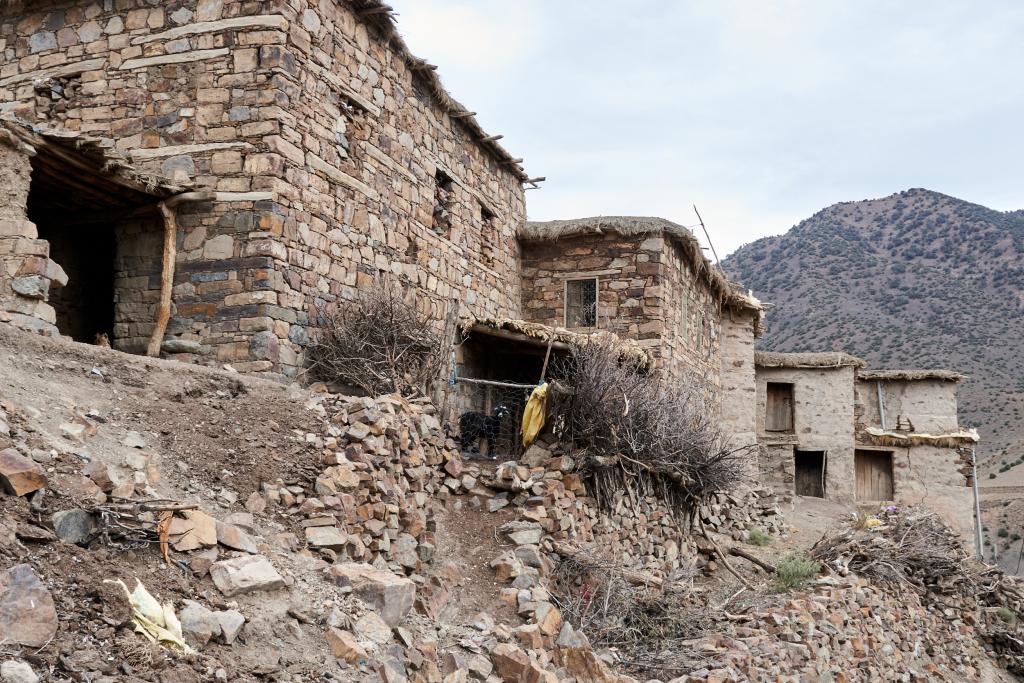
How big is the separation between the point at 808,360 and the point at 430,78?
37.5 feet

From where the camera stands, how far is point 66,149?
747cm

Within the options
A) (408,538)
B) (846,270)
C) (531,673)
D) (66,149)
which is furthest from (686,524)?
(846,270)

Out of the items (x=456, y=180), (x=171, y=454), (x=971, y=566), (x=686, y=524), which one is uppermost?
(x=456, y=180)

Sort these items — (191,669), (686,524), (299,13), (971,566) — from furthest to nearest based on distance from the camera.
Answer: (971,566) → (686,524) → (299,13) → (191,669)

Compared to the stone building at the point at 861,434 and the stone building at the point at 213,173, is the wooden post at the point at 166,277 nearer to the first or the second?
the stone building at the point at 213,173

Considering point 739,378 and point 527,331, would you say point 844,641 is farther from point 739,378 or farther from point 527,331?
point 739,378

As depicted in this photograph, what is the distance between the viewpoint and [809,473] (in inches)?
755

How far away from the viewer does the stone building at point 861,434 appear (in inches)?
725

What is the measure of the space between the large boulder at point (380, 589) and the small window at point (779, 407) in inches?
593

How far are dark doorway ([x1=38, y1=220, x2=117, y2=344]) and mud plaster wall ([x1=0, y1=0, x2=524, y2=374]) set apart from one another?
46.1 inches

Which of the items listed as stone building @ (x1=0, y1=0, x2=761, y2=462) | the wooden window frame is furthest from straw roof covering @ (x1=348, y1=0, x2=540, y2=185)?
the wooden window frame

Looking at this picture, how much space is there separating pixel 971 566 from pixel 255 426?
501 inches

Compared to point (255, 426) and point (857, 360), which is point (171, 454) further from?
point (857, 360)

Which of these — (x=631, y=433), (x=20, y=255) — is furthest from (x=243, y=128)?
(x=631, y=433)
